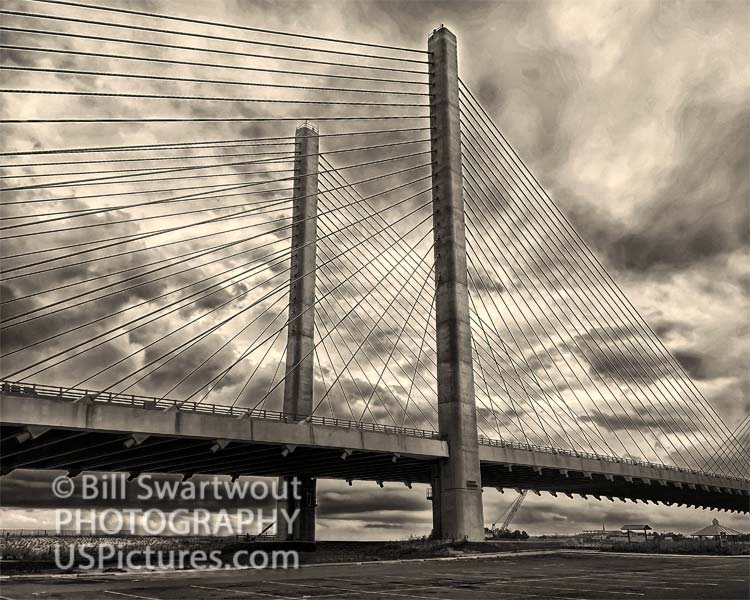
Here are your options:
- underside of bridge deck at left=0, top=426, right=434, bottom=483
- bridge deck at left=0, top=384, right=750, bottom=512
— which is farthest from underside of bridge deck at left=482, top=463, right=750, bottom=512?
underside of bridge deck at left=0, top=426, right=434, bottom=483

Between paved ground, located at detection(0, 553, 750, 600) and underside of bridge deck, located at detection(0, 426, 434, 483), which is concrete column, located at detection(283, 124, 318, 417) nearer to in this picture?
underside of bridge deck, located at detection(0, 426, 434, 483)

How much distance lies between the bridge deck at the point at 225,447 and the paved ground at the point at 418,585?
25.8 feet

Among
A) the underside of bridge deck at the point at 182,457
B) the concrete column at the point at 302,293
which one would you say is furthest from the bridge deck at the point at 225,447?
the concrete column at the point at 302,293

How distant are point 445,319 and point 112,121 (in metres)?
25.7

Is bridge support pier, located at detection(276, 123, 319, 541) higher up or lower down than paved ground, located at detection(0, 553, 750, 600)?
higher up

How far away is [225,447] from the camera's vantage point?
1432 inches

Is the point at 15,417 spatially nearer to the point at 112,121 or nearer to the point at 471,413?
the point at 112,121

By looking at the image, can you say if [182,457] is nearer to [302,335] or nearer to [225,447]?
[225,447]

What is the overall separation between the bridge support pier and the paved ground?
2735 cm

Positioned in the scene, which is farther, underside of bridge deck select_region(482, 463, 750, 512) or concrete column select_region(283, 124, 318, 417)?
underside of bridge deck select_region(482, 463, 750, 512)

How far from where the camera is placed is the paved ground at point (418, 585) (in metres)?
17.6

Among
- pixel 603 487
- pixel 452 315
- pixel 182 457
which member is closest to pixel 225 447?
pixel 182 457

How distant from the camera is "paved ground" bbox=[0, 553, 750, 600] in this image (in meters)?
17.6

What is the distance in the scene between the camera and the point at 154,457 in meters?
39.2
